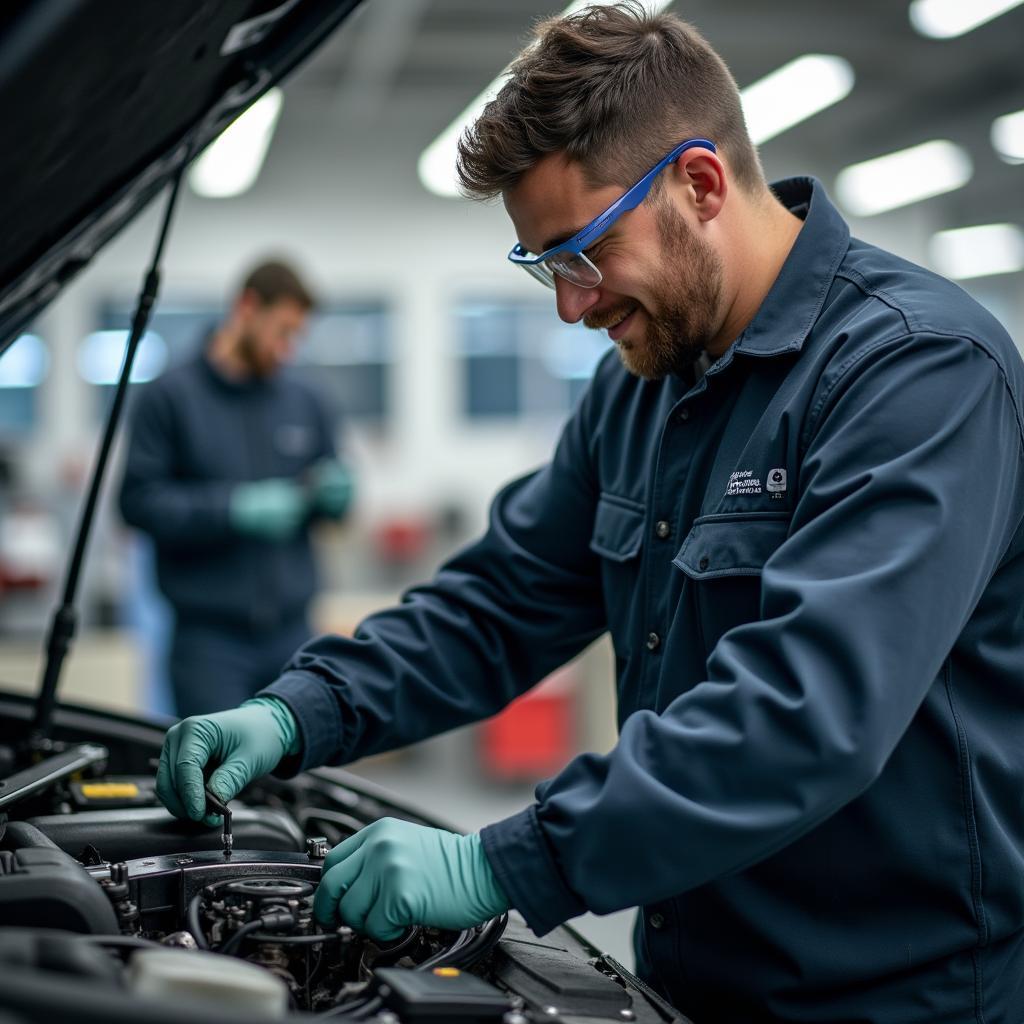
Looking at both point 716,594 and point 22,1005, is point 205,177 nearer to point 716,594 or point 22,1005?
point 716,594

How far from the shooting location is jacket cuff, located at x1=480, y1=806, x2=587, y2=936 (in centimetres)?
91

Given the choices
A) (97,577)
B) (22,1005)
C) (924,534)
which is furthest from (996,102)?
(22,1005)

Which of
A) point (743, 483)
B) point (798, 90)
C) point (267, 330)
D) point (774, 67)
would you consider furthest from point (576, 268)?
point (774, 67)

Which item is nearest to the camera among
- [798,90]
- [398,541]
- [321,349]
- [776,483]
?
[776,483]

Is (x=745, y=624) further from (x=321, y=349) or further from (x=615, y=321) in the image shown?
(x=321, y=349)

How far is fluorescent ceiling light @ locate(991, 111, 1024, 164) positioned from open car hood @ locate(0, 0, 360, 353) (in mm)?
5818

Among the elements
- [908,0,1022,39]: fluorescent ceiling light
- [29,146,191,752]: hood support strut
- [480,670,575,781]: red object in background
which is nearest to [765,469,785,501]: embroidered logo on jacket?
[29,146,191,752]: hood support strut

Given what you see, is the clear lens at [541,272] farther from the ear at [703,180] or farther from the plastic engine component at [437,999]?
the plastic engine component at [437,999]

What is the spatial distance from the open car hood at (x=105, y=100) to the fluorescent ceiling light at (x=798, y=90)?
12.1ft

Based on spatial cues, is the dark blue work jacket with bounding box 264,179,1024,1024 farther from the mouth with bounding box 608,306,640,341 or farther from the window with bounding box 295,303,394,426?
the window with bounding box 295,303,394,426

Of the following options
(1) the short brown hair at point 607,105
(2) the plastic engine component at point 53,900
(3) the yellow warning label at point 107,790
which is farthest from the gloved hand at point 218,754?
(1) the short brown hair at point 607,105

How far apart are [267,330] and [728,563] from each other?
228 cm

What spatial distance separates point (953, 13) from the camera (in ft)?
14.4

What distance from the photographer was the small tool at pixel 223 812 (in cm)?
114
